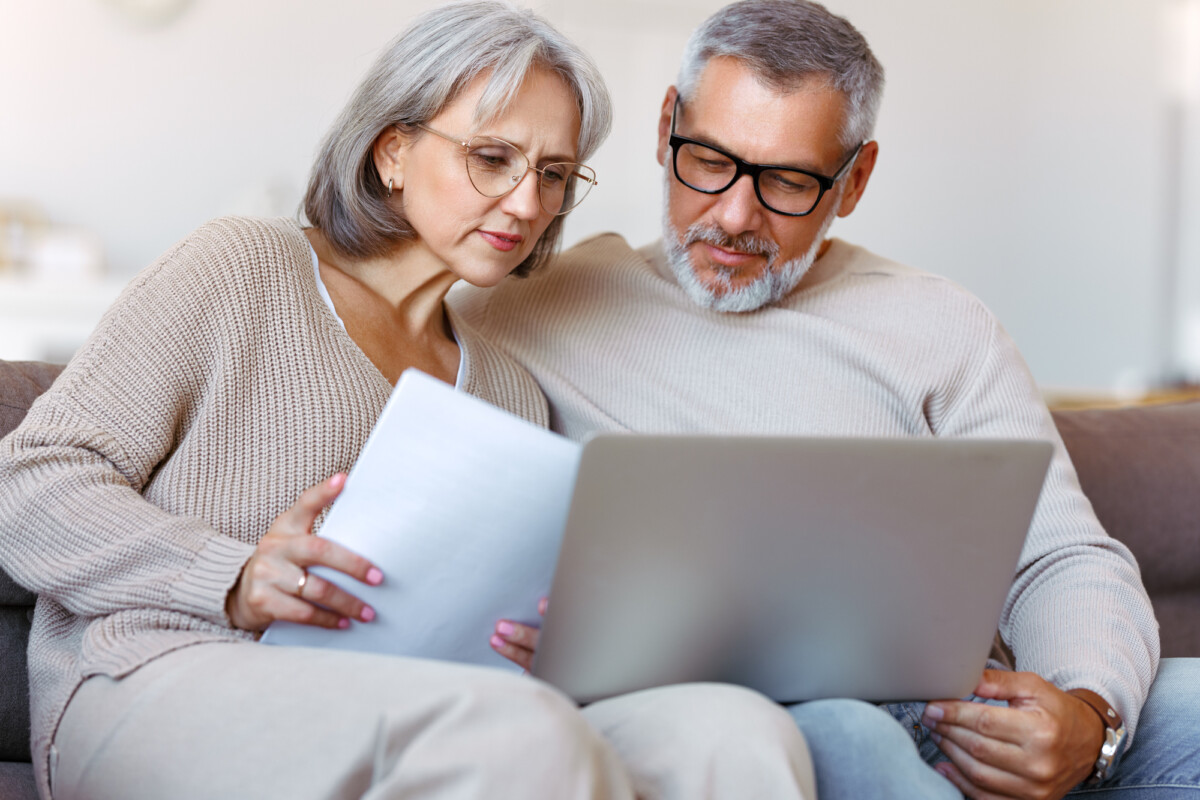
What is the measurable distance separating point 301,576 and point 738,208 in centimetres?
83

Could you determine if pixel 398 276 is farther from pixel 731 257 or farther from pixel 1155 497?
pixel 1155 497

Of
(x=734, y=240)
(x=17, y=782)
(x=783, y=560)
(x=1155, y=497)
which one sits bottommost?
(x=17, y=782)

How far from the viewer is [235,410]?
1132 millimetres

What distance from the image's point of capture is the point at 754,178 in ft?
4.86

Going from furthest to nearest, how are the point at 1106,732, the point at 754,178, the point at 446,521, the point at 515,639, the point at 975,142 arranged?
the point at 975,142
the point at 754,178
the point at 1106,732
the point at 515,639
the point at 446,521

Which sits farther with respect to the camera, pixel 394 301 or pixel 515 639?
pixel 394 301

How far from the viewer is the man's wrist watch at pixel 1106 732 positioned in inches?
44.1

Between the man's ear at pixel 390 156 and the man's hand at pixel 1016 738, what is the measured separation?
864 mm

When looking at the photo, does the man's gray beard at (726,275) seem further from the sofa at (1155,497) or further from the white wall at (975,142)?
the white wall at (975,142)

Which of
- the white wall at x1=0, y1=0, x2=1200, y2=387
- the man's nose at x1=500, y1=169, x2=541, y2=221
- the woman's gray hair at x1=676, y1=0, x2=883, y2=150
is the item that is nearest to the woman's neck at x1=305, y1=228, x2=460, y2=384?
the man's nose at x1=500, y1=169, x2=541, y2=221

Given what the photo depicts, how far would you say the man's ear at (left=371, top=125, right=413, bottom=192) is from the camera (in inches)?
52.9

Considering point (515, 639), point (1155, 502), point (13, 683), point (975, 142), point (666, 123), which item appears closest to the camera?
point (515, 639)

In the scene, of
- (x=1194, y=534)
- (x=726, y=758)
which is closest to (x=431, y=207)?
(x=726, y=758)

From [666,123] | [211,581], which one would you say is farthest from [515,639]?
[666,123]
